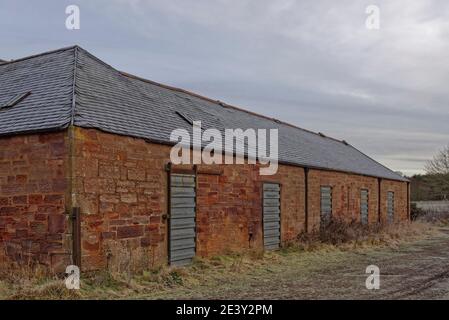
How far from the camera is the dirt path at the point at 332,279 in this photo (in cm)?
931

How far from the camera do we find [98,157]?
9.98 meters

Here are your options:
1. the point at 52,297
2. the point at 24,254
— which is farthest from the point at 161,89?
the point at 52,297

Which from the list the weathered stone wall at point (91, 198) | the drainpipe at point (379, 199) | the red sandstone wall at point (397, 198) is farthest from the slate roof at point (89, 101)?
the red sandstone wall at point (397, 198)

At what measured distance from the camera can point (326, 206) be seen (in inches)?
792

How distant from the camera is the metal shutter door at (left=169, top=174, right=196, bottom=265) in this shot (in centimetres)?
1171

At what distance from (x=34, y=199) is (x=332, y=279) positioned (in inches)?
248

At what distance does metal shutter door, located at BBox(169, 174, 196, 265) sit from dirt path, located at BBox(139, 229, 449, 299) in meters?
1.28

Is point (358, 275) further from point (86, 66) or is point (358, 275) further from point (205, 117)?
point (86, 66)

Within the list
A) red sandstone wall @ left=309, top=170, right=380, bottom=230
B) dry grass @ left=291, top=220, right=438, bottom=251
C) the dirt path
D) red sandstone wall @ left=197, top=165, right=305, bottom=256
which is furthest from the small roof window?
red sandstone wall @ left=309, top=170, right=380, bottom=230

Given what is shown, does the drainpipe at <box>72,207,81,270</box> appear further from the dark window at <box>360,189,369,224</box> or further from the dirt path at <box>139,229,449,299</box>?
the dark window at <box>360,189,369,224</box>

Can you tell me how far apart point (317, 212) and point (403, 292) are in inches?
380

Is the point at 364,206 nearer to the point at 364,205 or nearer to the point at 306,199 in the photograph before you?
the point at 364,205

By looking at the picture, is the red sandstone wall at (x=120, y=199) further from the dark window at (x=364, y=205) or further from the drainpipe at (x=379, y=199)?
the drainpipe at (x=379, y=199)
